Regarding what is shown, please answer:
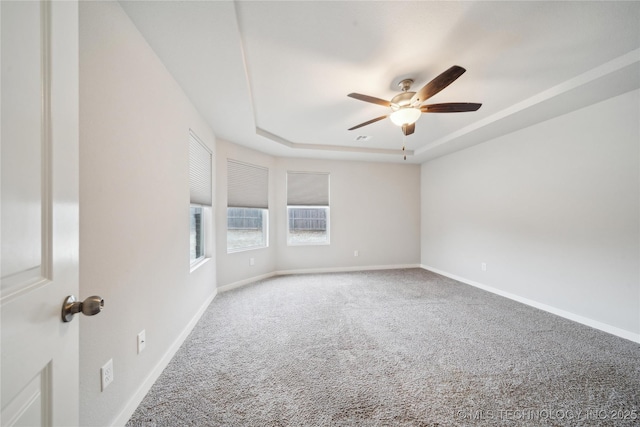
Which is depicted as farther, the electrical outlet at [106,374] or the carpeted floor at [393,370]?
the carpeted floor at [393,370]

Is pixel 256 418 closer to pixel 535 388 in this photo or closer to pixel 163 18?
pixel 535 388

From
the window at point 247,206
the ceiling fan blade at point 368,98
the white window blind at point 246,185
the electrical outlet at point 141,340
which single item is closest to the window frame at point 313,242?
the window at point 247,206

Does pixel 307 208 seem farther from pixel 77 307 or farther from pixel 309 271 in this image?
pixel 77 307

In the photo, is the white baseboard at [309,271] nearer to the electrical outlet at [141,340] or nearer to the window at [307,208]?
the window at [307,208]

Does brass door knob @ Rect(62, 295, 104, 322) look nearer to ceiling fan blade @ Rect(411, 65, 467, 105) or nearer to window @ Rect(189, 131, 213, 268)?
window @ Rect(189, 131, 213, 268)

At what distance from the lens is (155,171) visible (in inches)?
65.2

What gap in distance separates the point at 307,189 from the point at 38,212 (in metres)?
4.12

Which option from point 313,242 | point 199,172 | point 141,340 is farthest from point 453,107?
point 313,242

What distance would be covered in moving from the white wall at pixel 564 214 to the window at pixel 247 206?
356 cm

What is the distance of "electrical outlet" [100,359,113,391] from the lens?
1174 mm

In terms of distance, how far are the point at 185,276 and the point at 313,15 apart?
2.39 m

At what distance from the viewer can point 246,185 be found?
3.85 m

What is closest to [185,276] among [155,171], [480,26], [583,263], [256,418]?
[155,171]

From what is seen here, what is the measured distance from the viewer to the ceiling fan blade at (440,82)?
159 centimetres
